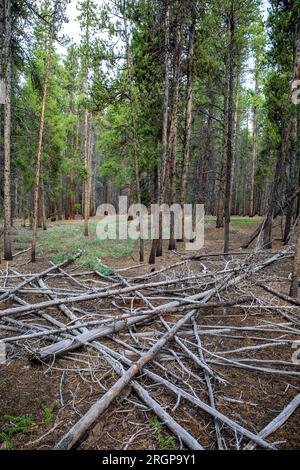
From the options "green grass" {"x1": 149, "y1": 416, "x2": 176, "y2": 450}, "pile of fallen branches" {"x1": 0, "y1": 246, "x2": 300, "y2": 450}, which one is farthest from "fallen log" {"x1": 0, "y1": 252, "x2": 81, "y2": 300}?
"green grass" {"x1": 149, "y1": 416, "x2": 176, "y2": 450}

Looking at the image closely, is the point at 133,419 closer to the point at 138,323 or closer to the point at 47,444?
the point at 47,444

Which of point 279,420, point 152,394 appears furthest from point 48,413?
point 279,420

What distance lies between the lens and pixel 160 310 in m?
5.63

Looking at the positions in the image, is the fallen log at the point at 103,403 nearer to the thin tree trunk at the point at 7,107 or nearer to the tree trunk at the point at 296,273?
the tree trunk at the point at 296,273

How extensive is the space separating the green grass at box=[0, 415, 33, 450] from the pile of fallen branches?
1.50 ft

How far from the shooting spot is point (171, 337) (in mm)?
4848

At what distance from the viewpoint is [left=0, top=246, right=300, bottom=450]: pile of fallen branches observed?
328 centimetres

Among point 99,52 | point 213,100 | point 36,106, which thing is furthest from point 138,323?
point 213,100

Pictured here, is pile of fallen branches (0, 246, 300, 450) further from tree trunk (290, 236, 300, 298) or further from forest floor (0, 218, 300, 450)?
tree trunk (290, 236, 300, 298)

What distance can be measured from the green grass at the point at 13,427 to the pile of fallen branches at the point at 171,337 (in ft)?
1.50

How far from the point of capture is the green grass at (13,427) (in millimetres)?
3018

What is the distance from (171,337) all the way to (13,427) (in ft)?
8.29

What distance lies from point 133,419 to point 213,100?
2151 centimetres

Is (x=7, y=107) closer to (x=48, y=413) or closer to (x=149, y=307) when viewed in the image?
(x=149, y=307)
